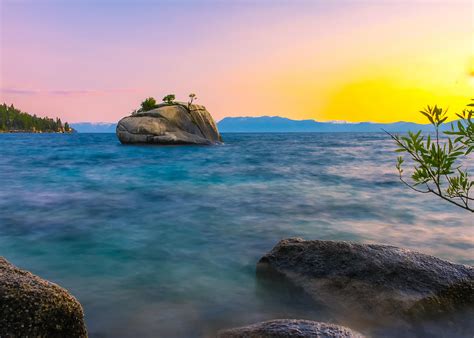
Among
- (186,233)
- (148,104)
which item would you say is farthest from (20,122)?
(186,233)

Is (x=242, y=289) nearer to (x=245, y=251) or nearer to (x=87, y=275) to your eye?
(x=245, y=251)

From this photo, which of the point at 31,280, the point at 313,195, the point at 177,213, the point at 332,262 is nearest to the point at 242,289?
the point at 332,262

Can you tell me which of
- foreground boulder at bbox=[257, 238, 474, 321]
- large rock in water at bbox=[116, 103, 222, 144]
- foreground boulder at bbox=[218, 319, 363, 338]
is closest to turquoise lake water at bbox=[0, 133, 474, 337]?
foreground boulder at bbox=[257, 238, 474, 321]

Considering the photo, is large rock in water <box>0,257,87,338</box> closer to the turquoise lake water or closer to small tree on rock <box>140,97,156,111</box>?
the turquoise lake water

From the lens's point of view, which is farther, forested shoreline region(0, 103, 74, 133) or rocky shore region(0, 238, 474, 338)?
forested shoreline region(0, 103, 74, 133)

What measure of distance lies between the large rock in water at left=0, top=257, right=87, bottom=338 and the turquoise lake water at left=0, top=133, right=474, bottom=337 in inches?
50.8

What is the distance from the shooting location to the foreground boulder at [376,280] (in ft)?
16.8

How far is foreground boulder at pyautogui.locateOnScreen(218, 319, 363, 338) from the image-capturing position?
3.96m

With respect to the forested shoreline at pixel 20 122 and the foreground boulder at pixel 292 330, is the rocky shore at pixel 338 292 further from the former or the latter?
the forested shoreline at pixel 20 122

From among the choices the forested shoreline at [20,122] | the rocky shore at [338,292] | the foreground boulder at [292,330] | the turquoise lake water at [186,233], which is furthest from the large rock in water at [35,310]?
the forested shoreline at [20,122]

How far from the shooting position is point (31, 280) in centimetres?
385

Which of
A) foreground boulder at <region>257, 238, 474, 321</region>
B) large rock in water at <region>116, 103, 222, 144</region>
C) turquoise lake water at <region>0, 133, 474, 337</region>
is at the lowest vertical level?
turquoise lake water at <region>0, 133, 474, 337</region>

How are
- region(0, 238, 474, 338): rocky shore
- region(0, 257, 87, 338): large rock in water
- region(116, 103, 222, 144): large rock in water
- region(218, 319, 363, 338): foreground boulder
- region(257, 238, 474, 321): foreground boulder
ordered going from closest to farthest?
region(0, 257, 87, 338): large rock in water
region(0, 238, 474, 338): rocky shore
region(218, 319, 363, 338): foreground boulder
region(257, 238, 474, 321): foreground boulder
region(116, 103, 222, 144): large rock in water

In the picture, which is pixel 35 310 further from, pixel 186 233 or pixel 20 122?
pixel 20 122
